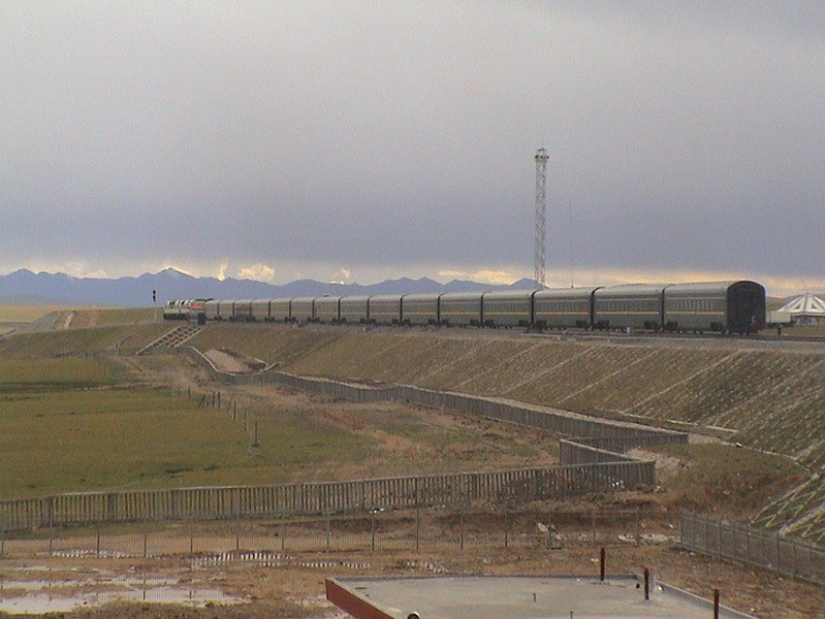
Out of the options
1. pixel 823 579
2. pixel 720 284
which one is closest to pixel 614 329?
pixel 720 284

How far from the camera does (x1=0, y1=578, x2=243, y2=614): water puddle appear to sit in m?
22.1

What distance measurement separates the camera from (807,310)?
116062 millimetres

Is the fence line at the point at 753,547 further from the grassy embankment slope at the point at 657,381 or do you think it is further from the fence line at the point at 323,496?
the fence line at the point at 323,496

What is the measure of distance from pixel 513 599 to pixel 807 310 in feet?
339

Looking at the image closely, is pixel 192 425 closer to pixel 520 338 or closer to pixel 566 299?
pixel 520 338

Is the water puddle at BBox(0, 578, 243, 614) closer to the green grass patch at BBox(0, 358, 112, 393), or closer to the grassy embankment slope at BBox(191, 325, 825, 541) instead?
the grassy embankment slope at BBox(191, 325, 825, 541)

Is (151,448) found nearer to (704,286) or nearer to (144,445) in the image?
(144,445)

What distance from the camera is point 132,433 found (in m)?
55.0

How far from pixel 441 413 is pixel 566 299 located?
26217mm

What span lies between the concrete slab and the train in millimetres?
44357

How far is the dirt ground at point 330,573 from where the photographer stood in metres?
21.8

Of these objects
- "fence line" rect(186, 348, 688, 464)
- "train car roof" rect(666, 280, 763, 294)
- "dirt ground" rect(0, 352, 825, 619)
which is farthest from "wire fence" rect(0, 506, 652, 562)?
"train car roof" rect(666, 280, 763, 294)

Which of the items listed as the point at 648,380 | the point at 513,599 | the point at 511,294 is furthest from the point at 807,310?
the point at 513,599

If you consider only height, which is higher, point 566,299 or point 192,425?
point 566,299
